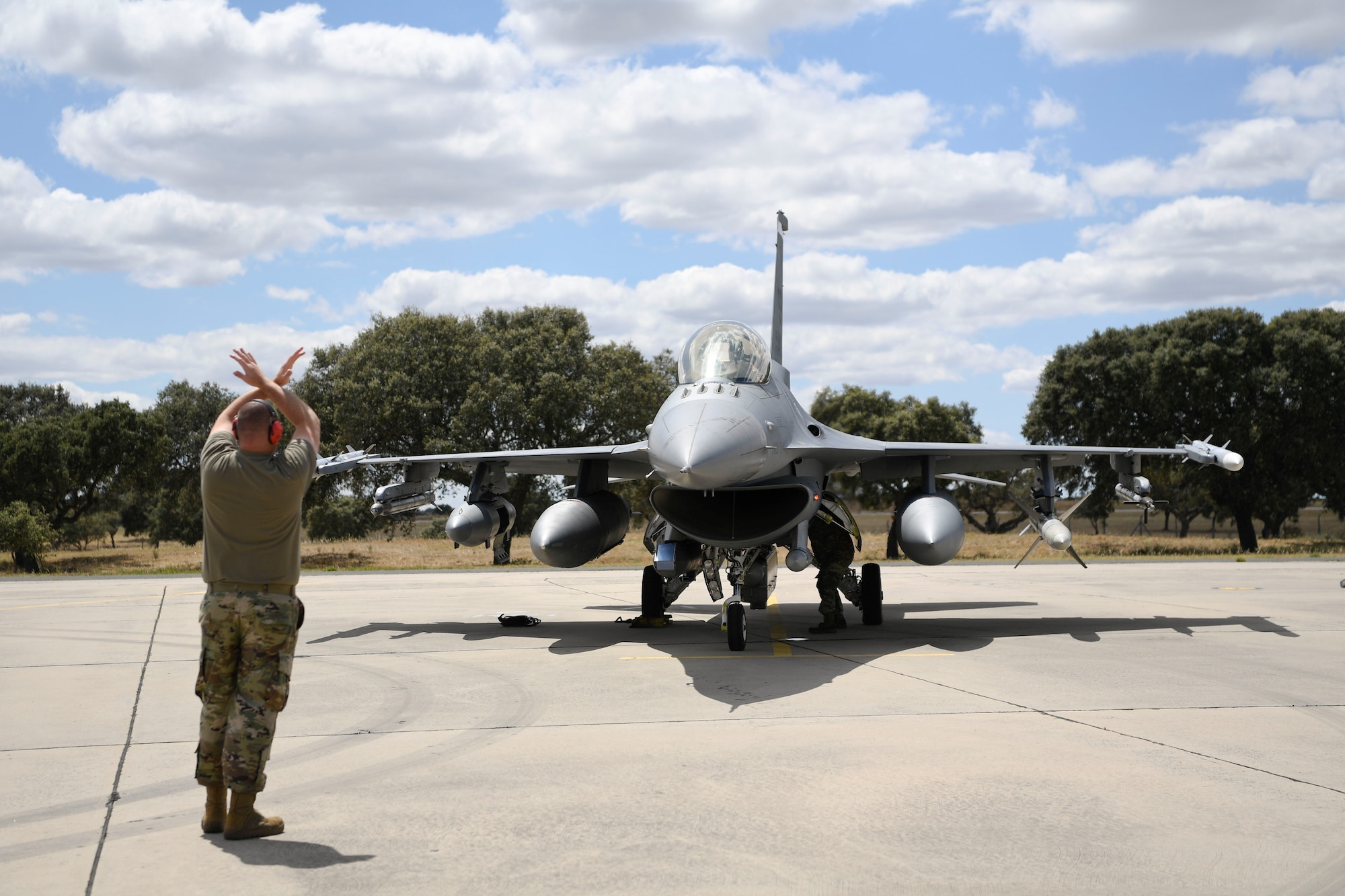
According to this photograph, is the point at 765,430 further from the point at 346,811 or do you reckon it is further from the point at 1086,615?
the point at 1086,615

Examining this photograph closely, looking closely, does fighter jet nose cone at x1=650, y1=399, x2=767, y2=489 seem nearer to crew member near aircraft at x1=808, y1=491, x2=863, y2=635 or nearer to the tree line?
crew member near aircraft at x1=808, y1=491, x2=863, y2=635

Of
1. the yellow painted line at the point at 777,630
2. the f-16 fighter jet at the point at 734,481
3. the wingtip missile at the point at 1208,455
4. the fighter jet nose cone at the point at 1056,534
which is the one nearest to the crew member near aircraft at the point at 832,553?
the f-16 fighter jet at the point at 734,481

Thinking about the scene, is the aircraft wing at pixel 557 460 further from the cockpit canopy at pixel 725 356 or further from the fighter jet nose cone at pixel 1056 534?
the fighter jet nose cone at pixel 1056 534

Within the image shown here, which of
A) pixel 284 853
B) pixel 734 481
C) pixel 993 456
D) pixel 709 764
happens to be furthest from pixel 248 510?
pixel 993 456

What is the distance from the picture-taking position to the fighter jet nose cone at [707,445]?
363 inches

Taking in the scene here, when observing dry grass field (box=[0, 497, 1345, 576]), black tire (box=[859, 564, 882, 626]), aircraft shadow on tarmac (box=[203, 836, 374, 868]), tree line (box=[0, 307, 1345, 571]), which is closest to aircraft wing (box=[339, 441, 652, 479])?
black tire (box=[859, 564, 882, 626])

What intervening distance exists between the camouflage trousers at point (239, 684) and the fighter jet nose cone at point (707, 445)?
4.76 metres

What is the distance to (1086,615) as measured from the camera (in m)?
15.0

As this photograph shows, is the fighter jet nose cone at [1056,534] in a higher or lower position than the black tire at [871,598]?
higher

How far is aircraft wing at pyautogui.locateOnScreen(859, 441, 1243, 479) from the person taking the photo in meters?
13.3

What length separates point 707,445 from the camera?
367 inches

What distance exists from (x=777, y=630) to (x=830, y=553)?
123 centimetres

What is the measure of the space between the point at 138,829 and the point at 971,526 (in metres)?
71.3

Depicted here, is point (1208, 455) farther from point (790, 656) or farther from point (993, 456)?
point (790, 656)
